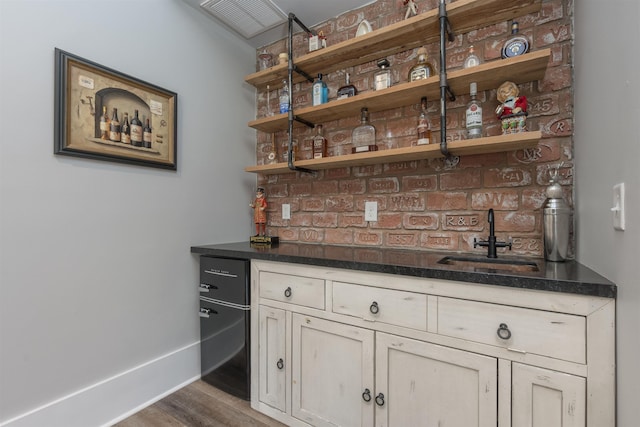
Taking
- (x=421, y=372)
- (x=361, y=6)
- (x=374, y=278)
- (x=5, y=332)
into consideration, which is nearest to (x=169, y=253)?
(x=5, y=332)

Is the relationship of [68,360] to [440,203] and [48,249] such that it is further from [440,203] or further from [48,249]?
[440,203]

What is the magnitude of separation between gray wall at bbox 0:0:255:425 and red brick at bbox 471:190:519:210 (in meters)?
1.63

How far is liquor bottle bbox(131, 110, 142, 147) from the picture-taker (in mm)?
1663

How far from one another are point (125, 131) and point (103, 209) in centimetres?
44

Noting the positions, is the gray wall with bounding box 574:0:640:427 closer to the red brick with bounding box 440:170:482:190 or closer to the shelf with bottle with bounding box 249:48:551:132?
the shelf with bottle with bounding box 249:48:551:132

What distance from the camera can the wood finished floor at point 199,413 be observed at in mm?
1559

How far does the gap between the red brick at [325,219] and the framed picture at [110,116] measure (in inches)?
38.6

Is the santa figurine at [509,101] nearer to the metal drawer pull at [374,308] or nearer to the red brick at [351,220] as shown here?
the red brick at [351,220]

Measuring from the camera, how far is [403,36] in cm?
168

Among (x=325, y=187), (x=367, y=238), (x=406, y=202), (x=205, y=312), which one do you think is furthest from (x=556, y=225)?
(x=205, y=312)

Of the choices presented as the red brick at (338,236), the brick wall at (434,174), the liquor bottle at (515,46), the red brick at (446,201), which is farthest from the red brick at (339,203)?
the liquor bottle at (515,46)

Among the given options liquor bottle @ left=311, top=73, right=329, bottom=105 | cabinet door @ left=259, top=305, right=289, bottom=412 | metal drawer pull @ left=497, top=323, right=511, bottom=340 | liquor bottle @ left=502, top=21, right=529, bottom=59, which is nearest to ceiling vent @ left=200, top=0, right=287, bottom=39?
liquor bottle @ left=311, top=73, right=329, bottom=105

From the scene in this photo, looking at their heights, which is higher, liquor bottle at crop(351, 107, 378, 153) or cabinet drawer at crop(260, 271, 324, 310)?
liquor bottle at crop(351, 107, 378, 153)

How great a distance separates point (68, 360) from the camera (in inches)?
56.2
